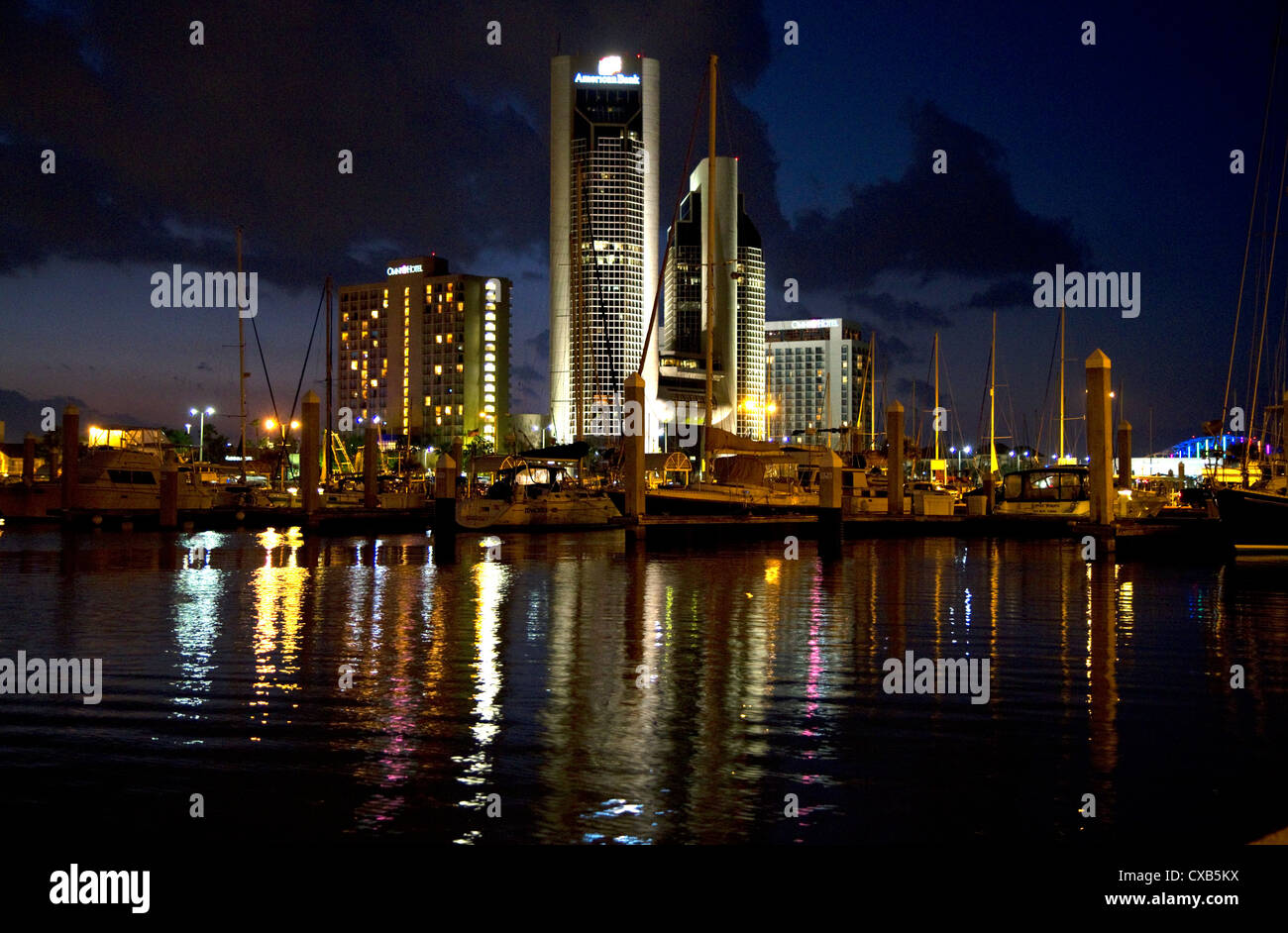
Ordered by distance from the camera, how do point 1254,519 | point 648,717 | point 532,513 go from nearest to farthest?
point 648,717 < point 1254,519 < point 532,513

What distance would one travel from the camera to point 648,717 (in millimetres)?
11695

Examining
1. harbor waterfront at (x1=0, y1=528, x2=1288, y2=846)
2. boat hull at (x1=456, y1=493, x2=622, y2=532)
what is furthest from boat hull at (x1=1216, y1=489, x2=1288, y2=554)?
boat hull at (x1=456, y1=493, x2=622, y2=532)

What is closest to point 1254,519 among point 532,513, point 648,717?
point 648,717

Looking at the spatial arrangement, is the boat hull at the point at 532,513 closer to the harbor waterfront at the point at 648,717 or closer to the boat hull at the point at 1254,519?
the harbor waterfront at the point at 648,717

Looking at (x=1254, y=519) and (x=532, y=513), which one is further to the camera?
(x=532, y=513)

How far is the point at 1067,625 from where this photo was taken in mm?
19812

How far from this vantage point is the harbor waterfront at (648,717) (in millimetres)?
8164

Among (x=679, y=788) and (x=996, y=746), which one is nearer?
(x=679, y=788)

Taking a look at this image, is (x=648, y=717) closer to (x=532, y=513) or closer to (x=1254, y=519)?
(x=1254, y=519)
